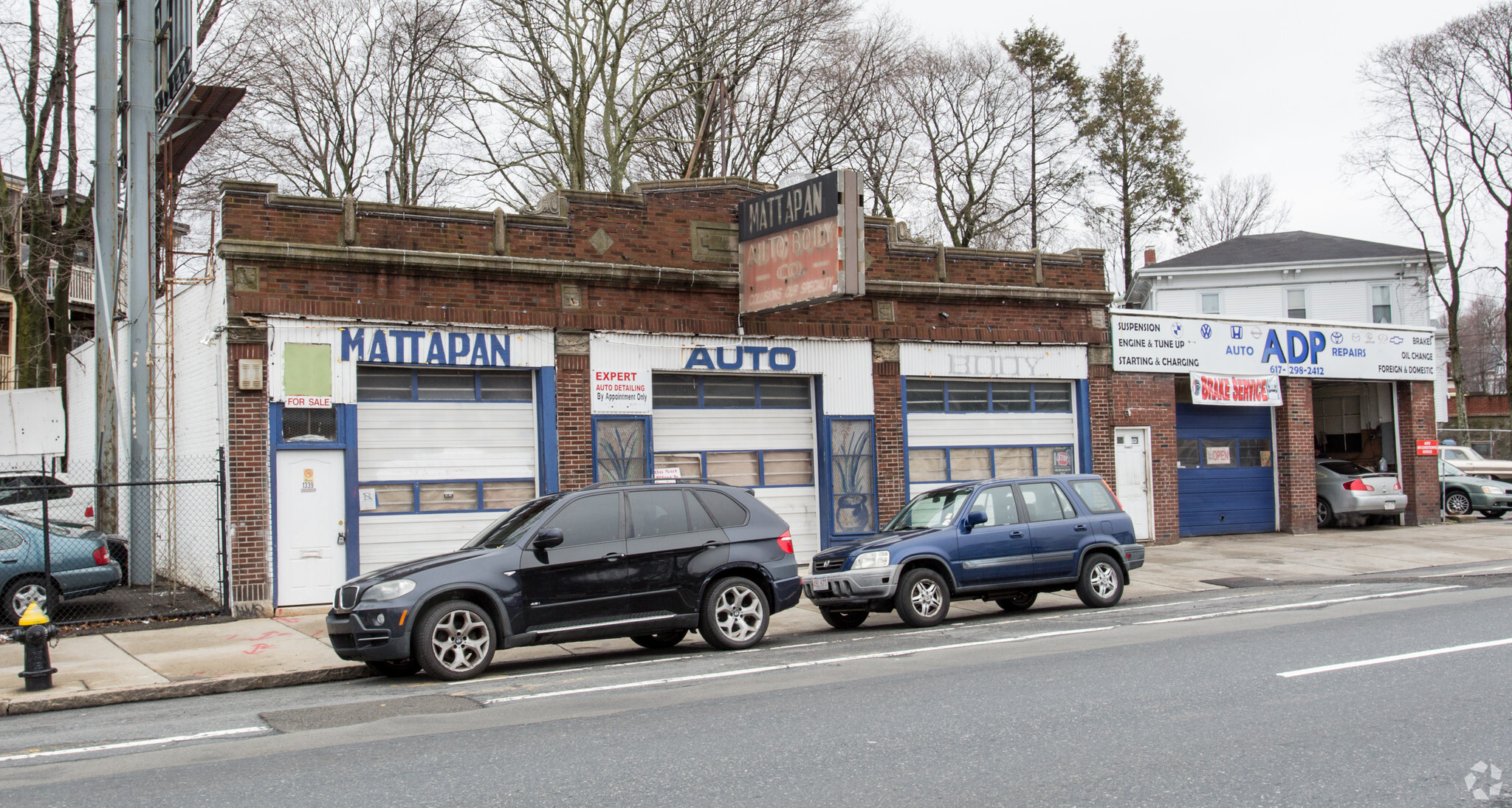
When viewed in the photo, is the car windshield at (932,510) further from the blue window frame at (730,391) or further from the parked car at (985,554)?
the blue window frame at (730,391)

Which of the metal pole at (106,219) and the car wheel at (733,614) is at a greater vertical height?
the metal pole at (106,219)

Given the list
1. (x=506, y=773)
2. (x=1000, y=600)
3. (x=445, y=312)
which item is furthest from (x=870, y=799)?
(x=445, y=312)

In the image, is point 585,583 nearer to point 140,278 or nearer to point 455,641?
point 455,641

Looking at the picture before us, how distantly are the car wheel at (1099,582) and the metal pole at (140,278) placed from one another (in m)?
11.5

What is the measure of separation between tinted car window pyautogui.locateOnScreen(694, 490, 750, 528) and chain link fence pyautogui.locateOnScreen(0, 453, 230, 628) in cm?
596

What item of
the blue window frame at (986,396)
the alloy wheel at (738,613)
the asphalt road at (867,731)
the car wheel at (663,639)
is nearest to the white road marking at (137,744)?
the asphalt road at (867,731)

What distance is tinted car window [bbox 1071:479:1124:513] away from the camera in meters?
13.6

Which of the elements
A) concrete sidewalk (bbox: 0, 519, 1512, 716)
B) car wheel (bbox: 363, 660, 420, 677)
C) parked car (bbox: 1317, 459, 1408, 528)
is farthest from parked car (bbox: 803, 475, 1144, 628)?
parked car (bbox: 1317, 459, 1408, 528)

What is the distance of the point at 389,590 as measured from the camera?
9328 mm

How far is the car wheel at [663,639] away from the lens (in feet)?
36.4

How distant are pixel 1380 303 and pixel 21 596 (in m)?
41.3

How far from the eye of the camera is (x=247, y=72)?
28.4 metres

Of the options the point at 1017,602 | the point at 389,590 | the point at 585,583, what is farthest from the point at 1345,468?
the point at 389,590

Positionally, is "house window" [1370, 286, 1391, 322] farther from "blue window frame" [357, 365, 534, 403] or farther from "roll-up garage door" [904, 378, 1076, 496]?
"blue window frame" [357, 365, 534, 403]
